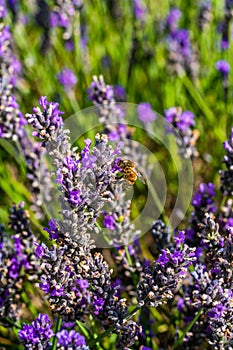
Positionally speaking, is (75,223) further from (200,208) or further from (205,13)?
(205,13)

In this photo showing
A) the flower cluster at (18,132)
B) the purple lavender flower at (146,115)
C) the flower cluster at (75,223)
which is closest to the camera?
the flower cluster at (75,223)

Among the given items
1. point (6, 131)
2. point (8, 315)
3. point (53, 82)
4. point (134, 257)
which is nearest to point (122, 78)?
point (53, 82)

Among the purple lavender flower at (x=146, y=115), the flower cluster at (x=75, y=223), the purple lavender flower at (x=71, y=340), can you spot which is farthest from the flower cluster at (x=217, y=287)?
the purple lavender flower at (x=146, y=115)

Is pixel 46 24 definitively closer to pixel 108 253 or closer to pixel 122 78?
pixel 122 78

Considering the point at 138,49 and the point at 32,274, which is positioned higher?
the point at 138,49

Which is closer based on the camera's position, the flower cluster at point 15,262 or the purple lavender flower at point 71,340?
the purple lavender flower at point 71,340

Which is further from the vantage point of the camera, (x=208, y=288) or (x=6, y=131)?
(x=6, y=131)

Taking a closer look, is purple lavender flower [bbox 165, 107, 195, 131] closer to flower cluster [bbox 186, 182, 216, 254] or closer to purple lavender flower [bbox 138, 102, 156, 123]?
flower cluster [bbox 186, 182, 216, 254]

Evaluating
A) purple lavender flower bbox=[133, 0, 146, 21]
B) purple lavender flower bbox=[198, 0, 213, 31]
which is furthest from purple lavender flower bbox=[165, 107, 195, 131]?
purple lavender flower bbox=[133, 0, 146, 21]

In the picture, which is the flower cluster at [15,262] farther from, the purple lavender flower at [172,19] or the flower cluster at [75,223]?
the purple lavender flower at [172,19]
